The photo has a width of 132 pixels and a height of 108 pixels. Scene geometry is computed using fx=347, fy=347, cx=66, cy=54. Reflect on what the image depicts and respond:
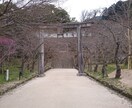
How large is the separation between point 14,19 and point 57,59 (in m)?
54.2

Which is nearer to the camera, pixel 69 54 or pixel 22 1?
pixel 22 1

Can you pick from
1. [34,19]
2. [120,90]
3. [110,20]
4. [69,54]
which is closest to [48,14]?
[34,19]

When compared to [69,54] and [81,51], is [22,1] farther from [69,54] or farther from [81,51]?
[69,54]

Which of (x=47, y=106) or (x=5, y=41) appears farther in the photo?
(x=5, y=41)

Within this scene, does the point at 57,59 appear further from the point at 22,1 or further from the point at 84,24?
the point at 22,1

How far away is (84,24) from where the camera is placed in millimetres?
38688

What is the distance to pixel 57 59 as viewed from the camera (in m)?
65.4

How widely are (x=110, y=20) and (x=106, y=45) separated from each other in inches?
126

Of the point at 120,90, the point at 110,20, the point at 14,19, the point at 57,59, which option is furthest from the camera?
the point at 57,59

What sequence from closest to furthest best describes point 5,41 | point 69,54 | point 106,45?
point 5,41
point 106,45
point 69,54

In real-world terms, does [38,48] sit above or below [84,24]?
below

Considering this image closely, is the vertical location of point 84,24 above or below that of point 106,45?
above

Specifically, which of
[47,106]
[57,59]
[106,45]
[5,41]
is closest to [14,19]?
[47,106]

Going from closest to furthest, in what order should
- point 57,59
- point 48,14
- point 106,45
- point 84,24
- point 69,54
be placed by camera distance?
point 48,14
point 106,45
point 84,24
point 69,54
point 57,59
